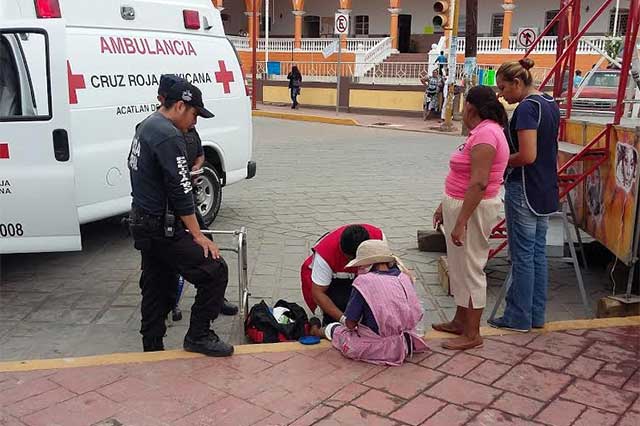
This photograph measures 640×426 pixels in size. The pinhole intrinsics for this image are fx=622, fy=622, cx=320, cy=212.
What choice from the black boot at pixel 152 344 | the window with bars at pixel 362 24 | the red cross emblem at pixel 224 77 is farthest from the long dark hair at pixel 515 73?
the window with bars at pixel 362 24

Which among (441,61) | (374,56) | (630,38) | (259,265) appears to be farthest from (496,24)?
(259,265)

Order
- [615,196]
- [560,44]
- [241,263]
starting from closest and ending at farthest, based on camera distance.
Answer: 1. [241,263]
2. [615,196]
3. [560,44]

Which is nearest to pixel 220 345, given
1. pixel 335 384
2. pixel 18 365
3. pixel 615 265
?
pixel 335 384

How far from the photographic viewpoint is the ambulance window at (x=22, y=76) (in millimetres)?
4531

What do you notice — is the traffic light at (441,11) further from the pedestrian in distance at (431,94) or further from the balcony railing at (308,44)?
the balcony railing at (308,44)

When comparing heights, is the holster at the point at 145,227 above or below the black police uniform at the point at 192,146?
below

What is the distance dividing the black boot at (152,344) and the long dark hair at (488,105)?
2344mm

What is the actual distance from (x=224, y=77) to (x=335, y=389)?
4.43 m

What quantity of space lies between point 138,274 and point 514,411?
11.1 ft

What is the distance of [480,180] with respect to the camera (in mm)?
3416

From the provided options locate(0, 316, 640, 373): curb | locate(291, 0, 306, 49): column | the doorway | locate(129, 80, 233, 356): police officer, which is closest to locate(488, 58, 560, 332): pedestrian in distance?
locate(0, 316, 640, 373): curb

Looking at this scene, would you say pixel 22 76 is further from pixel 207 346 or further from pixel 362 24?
pixel 362 24

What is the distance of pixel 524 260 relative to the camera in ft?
12.6

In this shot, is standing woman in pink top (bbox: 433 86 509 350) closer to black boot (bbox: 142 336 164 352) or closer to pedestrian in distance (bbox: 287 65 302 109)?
black boot (bbox: 142 336 164 352)
